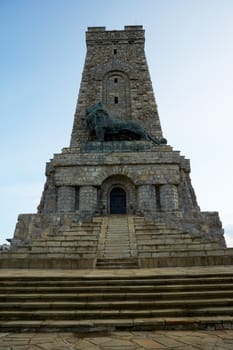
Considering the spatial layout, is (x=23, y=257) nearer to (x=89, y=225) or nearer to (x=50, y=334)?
(x=89, y=225)

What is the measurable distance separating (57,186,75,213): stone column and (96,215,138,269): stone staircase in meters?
2.49

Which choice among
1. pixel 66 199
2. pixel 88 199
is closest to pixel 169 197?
pixel 88 199

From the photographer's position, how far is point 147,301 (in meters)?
4.96

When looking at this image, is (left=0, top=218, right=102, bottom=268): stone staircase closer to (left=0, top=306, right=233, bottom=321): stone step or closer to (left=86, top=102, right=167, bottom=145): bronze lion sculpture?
(left=0, top=306, right=233, bottom=321): stone step

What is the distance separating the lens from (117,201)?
1579 centimetres

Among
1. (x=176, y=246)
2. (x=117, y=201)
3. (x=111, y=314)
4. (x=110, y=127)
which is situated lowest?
(x=111, y=314)

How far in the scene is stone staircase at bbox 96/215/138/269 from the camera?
8.47 m

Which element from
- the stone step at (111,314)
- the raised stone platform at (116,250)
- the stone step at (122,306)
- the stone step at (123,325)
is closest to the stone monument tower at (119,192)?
the raised stone platform at (116,250)

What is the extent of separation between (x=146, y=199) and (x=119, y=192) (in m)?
1.92

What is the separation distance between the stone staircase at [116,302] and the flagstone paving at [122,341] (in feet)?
0.66

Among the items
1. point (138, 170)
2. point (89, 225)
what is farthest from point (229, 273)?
Result: point (138, 170)

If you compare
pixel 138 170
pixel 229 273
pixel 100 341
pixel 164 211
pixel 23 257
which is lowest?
pixel 100 341

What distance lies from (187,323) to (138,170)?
1142 centimetres

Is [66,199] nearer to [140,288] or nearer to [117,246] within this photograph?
[117,246]
